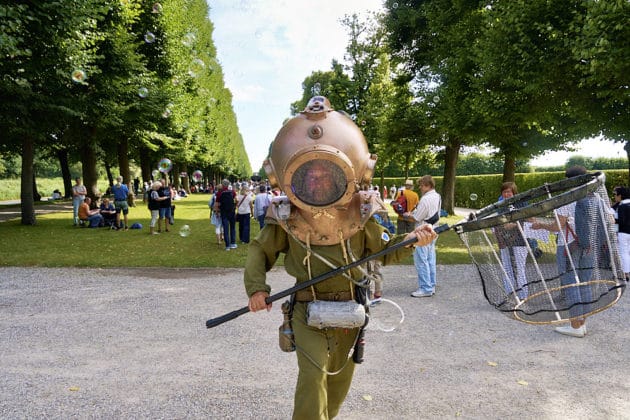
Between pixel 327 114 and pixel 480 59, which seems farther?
pixel 480 59

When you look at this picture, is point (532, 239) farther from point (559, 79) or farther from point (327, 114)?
point (559, 79)

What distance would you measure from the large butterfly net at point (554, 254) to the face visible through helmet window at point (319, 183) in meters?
0.84

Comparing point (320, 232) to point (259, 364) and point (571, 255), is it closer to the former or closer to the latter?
point (571, 255)

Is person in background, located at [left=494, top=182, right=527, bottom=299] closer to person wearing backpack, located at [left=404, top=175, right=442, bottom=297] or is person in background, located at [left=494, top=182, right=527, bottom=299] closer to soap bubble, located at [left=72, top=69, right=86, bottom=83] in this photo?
person wearing backpack, located at [left=404, top=175, right=442, bottom=297]

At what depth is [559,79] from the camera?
12000 mm

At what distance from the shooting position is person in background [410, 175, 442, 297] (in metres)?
7.45

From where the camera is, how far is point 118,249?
41.9 feet

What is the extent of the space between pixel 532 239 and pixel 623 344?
383cm

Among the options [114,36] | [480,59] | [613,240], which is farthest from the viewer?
[114,36]

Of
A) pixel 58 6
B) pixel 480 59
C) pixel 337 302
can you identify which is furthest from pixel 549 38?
pixel 58 6

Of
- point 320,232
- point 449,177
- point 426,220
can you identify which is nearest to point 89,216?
point 426,220

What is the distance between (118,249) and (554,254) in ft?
40.7

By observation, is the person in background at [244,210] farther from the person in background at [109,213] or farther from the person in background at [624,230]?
the person in background at [624,230]

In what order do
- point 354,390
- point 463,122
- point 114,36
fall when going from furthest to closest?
1. point 114,36
2. point 463,122
3. point 354,390
